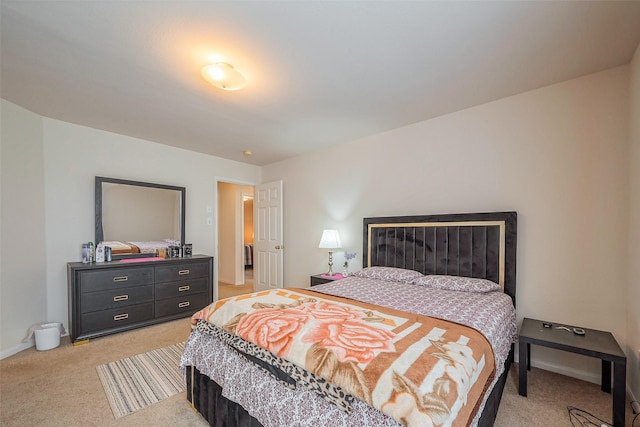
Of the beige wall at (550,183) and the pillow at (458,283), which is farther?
the pillow at (458,283)

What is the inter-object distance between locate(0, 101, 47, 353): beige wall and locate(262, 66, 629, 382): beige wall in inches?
156

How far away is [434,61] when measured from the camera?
198 cm

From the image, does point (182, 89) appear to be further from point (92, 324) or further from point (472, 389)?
point (472, 389)

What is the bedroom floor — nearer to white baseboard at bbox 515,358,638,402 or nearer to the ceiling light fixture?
the ceiling light fixture

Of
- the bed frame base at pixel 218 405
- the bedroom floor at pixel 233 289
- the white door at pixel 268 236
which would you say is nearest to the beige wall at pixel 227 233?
the bedroom floor at pixel 233 289

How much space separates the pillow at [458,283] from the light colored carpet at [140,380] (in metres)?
2.24

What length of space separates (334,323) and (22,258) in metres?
3.36

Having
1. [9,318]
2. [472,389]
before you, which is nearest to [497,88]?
[472,389]

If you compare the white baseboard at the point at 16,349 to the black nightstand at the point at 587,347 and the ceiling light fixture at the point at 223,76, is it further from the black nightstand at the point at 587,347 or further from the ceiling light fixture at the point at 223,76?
the black nightstand at the point at 587,347

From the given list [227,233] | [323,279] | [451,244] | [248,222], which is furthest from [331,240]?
[248,222]

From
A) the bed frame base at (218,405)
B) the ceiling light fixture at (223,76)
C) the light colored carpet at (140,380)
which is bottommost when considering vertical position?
the light colored carpet at (140,380)

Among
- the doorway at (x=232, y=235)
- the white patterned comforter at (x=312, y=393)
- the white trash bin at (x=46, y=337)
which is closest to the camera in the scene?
the white patterned comforter at (x=312, y=393)

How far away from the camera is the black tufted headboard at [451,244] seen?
2.49m

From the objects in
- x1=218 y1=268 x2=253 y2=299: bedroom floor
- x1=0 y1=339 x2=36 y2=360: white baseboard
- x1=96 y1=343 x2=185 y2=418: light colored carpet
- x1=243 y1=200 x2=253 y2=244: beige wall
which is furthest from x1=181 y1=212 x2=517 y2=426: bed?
x1=243 y1=200 x2=253 y2=244: beige wall
